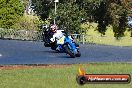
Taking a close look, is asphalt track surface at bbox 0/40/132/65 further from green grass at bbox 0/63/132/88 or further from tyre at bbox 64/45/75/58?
green grass at bbox 0/63/132/88

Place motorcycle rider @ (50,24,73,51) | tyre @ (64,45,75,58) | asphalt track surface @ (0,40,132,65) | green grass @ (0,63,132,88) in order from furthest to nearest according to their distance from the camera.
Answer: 1. motorcycle rider @ (50,24,73,51)
2. tyre @ (64,45,75,58)
3. asphalt track surface @ (0,40,132,65)
4. green grass @ (0,63,132,88)

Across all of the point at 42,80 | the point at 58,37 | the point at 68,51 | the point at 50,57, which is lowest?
the point at 50,57

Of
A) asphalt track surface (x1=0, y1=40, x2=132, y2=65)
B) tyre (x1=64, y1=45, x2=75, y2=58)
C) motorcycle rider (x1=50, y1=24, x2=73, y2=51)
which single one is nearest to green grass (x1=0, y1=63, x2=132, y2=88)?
asphalt track surface (x1=0, y1=40, x2=132, y2=65)

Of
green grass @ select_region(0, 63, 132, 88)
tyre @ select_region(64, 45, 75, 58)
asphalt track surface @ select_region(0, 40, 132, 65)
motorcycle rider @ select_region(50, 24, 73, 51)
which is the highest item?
motorcycle rider @ select_region(50, 24, 73, 51)

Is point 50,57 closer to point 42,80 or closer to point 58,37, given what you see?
point 58,37

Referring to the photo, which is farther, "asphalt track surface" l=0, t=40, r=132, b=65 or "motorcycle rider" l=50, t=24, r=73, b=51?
"motorcycle rider" l=50, t=24, r=73, b=51

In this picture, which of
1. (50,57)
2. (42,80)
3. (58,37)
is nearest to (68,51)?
(50,57)

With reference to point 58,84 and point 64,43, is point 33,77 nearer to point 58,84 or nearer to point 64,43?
point 58,84

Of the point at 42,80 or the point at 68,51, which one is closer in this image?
the point at 42,80

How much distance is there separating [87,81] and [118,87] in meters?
4.10

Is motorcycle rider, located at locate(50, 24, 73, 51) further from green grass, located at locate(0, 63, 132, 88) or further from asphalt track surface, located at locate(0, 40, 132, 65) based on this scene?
green grass, located at locate(0, 63, 132, 88)

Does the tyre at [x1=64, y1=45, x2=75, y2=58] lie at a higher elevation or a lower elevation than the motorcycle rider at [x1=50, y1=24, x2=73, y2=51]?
lower

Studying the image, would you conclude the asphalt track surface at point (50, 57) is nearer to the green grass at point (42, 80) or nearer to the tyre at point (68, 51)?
the tyre at point (68, 51)

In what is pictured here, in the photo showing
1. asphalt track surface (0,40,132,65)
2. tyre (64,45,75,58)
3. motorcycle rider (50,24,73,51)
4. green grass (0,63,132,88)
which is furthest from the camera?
motorcycle rider (50,24,73,51)
